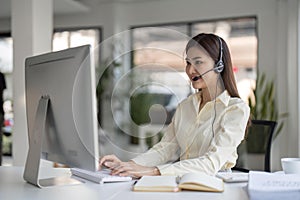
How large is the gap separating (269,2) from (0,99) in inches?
139

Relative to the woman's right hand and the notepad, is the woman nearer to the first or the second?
the woman's right hand

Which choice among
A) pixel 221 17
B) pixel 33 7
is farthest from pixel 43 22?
pixel 221 17

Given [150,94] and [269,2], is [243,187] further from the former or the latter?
[269,2]

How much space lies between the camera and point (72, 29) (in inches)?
238

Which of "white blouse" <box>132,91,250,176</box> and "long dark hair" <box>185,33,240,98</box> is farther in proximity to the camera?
"long dark hair" <box>185,33,240,98</box>

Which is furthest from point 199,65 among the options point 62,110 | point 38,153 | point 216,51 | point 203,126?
point 38,153

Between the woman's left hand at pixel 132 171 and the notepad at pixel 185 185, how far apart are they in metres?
0.16

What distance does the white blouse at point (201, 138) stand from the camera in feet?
5.15

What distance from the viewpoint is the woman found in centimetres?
158

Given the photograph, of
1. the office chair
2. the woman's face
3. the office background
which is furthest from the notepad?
the office background

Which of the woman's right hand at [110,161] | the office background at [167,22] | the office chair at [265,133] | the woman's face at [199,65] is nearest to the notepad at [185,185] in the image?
the woman's right hand at [110,161]

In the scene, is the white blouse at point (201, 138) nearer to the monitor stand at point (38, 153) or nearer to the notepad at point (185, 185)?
the notepad at point (185, 185)

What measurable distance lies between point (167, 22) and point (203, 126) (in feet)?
13.3

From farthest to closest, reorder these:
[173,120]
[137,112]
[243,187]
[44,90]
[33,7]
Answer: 1. [33,7]
2. [137,112]
3. [173,120]
4. [44,90]
5. [243,187]
